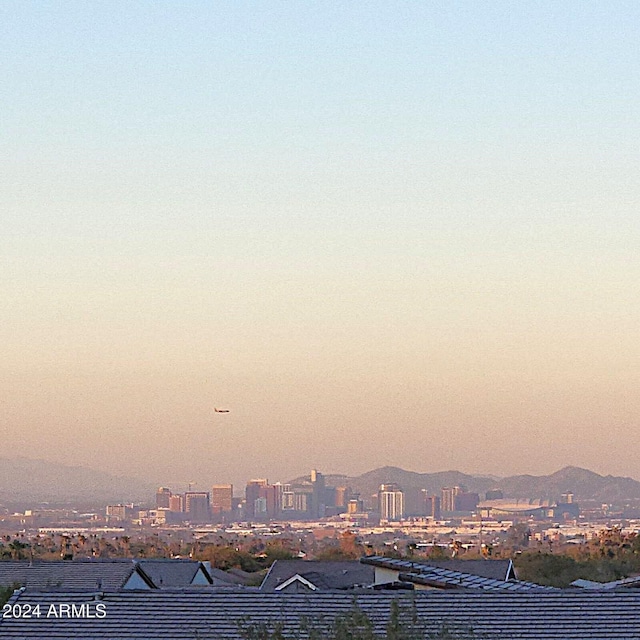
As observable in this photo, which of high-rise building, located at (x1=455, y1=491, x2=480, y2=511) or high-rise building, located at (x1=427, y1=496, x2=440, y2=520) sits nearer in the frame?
high-rise building, located at (x1=427, y1=496, x2=440, y2=520)

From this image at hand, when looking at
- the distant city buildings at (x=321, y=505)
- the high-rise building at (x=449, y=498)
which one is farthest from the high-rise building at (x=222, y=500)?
the high-rise building at (x=449, y=498)

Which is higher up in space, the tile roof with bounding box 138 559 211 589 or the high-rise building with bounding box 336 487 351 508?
the high-rise building with bounding box 336 487 351 508

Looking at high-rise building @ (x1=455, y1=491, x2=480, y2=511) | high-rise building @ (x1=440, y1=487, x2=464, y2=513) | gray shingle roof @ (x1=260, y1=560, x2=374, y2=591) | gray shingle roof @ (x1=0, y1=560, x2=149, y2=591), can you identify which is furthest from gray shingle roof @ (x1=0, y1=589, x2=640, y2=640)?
high-rise building @ (x1=455, y1=491, x2=480, y2=511)

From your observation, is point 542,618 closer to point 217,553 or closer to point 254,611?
point 254,611

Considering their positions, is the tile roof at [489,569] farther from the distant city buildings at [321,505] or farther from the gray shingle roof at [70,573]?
the distant city buildings at [321,505]

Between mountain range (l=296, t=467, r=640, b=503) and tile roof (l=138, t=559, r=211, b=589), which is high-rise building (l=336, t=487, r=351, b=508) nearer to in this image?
mountain range (l=296, t=467, r=640, b=503)
